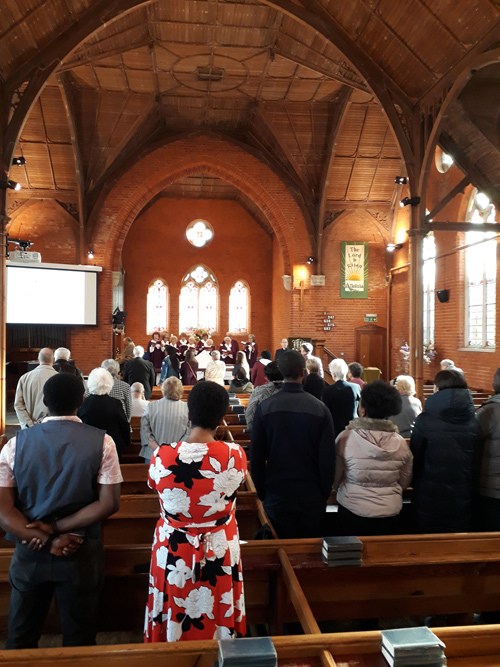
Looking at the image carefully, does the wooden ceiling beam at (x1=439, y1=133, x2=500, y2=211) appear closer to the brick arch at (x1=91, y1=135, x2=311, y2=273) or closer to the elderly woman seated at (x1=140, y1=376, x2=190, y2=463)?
the brick arch at (x1=91, y1=135, x2=311, y2=273)

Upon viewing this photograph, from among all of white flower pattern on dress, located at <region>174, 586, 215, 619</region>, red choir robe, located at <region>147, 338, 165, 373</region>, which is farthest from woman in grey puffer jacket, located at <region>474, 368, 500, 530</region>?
red choir robe, located at <region>147, 338, 165, 373</region>

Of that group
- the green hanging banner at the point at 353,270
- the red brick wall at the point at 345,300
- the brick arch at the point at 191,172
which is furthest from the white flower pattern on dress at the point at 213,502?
the green hanging banner at the point at 353,270

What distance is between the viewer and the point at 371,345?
16797 millimetres

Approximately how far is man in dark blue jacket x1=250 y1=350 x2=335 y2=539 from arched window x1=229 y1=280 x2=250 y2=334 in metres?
17.6

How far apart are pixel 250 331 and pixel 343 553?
1819 cm

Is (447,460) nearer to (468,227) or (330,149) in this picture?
(468,227)

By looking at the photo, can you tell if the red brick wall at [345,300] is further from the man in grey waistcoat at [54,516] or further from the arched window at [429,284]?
the man in grey waistcoat at [54,516]

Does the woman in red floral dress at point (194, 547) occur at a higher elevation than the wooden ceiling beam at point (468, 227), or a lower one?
lower

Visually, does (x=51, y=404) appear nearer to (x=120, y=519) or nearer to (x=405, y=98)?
(x=120, y=519)

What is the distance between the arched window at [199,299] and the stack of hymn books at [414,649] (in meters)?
18.8

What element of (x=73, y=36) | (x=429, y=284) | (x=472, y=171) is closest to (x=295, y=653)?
(x=73, y=36)

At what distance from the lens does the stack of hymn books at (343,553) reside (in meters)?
2.49

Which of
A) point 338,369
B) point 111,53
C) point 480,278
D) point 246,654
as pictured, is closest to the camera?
point 246,654

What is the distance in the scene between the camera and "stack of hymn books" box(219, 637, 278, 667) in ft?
5.03
